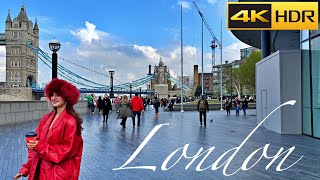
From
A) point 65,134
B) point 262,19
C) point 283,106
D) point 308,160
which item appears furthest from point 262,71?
point 65,134

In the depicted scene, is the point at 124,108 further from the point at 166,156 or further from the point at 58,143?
the point at 58,143

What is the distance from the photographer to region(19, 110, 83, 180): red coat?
11.8 ft

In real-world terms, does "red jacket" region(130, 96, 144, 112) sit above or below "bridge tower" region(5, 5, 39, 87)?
below

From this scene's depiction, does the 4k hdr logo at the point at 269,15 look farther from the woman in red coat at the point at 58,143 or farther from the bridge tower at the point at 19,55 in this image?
the bridge tower at the point at 19,55

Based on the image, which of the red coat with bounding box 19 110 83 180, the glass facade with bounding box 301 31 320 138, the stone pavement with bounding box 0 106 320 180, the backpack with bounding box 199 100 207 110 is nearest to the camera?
the red coat with bounding box 19 110 83 180

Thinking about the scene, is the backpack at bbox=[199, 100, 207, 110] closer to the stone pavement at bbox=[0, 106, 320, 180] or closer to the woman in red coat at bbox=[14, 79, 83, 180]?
the stone pavement at bbox=[0, 106, 320, 180]

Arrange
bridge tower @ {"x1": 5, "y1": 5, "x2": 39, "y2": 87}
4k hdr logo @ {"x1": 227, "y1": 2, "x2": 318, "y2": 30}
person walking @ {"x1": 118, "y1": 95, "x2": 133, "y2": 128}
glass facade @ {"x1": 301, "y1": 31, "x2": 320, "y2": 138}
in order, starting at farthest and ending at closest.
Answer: bridge tower @ {"x1": 5, "y1": 5, "x2": 39, "y2": 87}
person walking @ {"x1": 118, "y1": 95, "x2": 133, "y2": 128}
4k hdr logo @ {"x1": 227, "y1": 2, "x2": 318, "y2": 30}
glass facade @ {"x1": 301, "y1": 31, "x2": 320, "y2": 138}

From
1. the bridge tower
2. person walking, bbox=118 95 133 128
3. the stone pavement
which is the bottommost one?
the stone pavement

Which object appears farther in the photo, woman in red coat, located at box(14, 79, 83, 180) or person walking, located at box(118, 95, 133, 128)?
person walking, located at box(118, 95, 133, 128)

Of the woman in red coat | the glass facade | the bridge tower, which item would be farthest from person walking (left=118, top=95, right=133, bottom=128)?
the bridge tower

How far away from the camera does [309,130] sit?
16422mm

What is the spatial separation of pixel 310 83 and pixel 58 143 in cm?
1473

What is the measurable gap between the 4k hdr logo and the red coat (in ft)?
50.0

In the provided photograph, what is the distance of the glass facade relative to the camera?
51.8 feet
